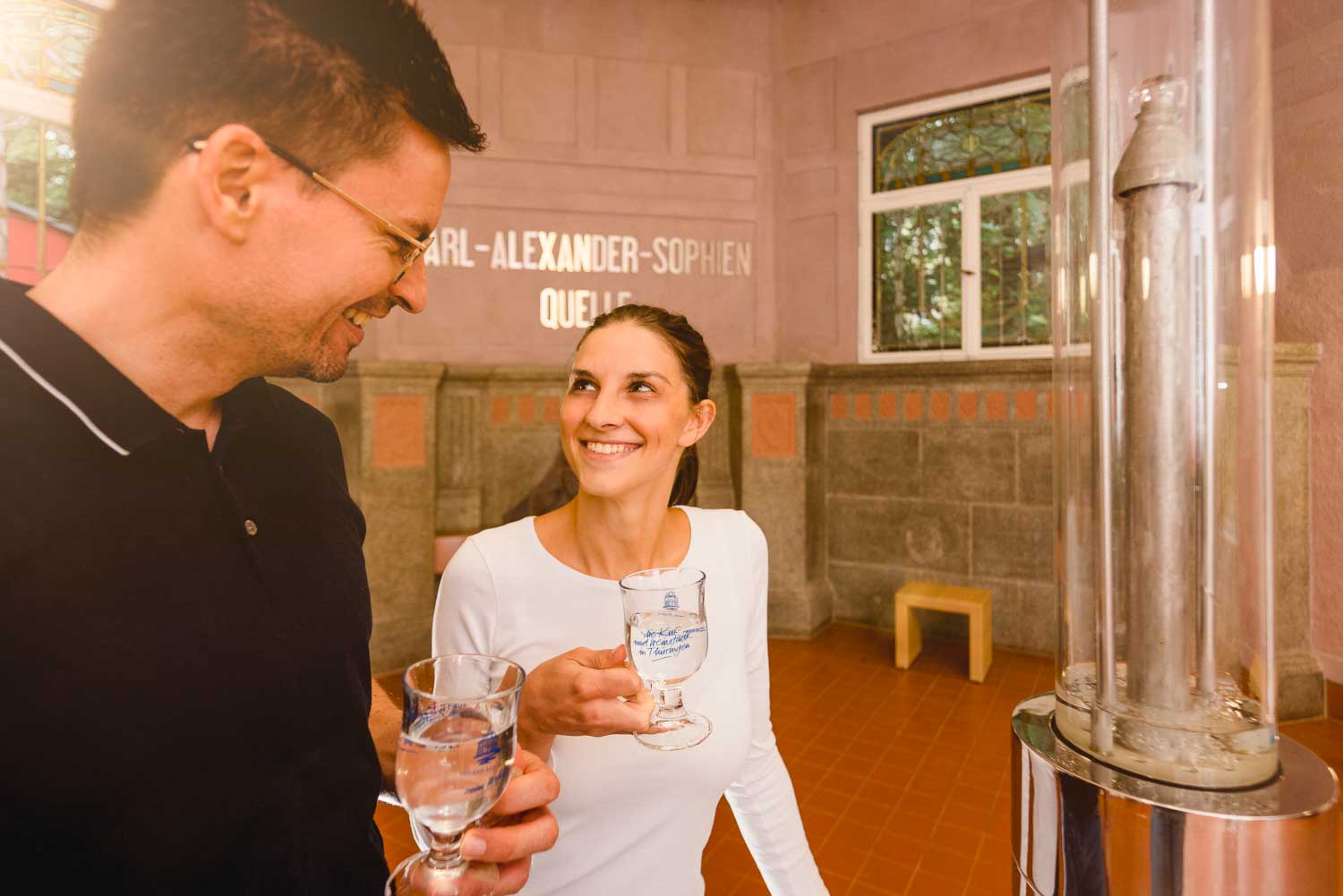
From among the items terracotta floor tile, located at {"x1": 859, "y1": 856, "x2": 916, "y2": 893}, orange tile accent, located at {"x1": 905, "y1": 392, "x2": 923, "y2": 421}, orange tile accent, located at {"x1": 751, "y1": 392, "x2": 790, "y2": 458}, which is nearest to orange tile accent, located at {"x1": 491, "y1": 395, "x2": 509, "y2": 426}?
orange tile accent, located at {"x1": 751, "y1": 392, "x2": 790, "y2": 458}

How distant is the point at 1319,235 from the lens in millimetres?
3562

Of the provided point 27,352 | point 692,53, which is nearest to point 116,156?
point 27,352

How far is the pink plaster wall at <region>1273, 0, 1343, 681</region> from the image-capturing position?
11.4 feet

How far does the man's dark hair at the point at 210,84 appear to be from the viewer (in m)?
0.67

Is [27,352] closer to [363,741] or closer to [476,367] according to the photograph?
[363,741]

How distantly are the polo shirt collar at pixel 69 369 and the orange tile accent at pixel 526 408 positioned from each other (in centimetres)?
422

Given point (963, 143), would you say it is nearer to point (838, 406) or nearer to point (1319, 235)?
point (838, 406)

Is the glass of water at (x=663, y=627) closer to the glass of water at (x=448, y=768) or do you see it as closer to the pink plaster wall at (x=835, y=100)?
the glass of water at (x=448, y=768)

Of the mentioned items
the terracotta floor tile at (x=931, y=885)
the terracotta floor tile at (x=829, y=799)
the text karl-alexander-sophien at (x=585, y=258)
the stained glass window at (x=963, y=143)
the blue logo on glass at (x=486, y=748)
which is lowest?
the terracotta floor tile at (x=931, y=885)

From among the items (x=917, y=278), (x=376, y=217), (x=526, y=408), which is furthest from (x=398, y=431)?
(x=917, y=278)

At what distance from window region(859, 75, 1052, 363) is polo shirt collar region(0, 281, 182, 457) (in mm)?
4934

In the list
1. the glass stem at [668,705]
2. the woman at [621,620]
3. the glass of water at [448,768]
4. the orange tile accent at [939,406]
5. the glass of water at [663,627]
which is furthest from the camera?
the orange tile accent at [939,406]

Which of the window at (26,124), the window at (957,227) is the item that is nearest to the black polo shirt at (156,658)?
the window at (26,124)

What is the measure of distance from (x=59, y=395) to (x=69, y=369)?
0.09 feet
